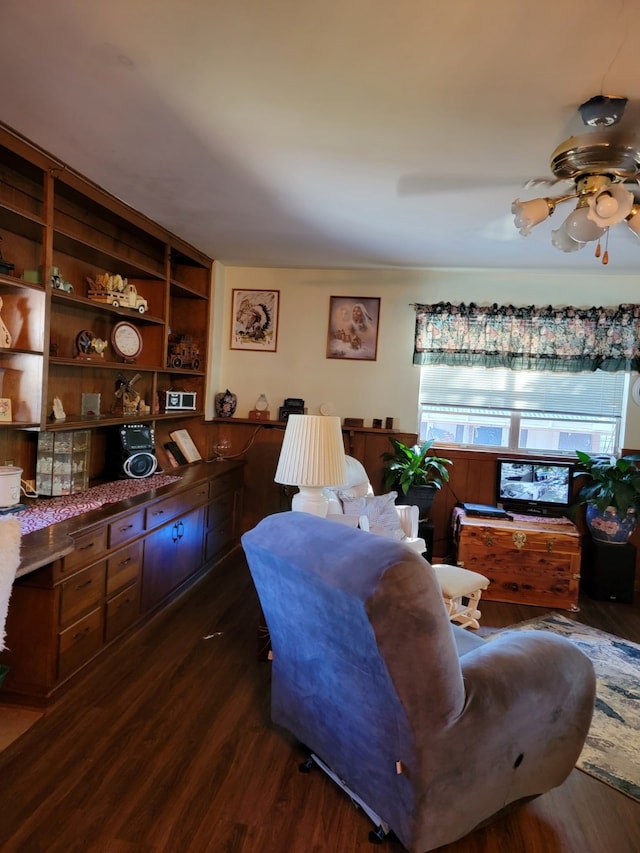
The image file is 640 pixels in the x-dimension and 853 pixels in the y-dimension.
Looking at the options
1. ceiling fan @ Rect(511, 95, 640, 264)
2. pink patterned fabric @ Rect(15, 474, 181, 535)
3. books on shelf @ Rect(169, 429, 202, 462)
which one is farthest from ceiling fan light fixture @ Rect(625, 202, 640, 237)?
books on shelf @ Rect(169, 429, 202, 462)

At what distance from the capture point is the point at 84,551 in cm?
231

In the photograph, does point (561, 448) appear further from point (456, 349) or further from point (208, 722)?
point (208, 722)

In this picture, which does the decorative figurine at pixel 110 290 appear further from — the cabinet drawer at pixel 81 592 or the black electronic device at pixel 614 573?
the black electronic device at pixel 614 573

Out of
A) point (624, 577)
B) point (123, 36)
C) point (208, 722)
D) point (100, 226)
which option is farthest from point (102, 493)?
point (624, 577)

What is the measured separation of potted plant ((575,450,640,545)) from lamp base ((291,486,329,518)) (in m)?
2.30

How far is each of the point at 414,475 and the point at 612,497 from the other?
1.38m

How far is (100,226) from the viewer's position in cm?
323

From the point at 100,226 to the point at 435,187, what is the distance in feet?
6.71

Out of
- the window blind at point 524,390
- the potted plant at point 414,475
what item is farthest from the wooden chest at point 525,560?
the window blind at point 524,390

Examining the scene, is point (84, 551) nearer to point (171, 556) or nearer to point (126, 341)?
point (171, 556)

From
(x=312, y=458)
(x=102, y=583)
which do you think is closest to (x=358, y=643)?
(x=312, y=458)

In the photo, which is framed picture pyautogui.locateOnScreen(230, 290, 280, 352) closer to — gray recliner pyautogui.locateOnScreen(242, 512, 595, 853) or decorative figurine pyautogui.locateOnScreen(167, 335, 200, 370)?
decorative figurine pyautogui.locateOnScreen(167, 335, 200, 370)

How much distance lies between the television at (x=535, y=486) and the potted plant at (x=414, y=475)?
1.56 ft

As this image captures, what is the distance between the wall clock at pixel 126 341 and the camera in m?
3.36
